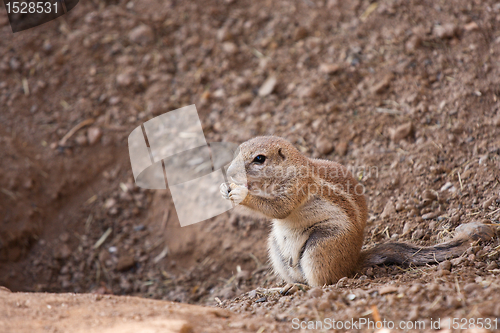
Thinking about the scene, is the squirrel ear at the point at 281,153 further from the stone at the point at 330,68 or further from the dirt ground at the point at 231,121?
the stone at the point at 330,68

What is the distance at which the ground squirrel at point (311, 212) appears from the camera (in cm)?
377

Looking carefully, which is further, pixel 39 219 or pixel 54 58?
pixel 54 58

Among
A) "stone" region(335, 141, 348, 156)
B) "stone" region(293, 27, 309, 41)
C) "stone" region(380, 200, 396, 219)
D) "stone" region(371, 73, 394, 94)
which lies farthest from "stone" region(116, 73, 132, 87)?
"stone" region(380, 200, 396, 219)

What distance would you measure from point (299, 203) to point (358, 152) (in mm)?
1678

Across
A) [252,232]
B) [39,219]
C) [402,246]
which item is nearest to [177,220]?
[252,232]

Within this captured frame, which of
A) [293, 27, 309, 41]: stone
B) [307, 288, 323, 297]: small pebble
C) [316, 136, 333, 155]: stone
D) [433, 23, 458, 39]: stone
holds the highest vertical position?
[433, 23, 458, 39]: stone

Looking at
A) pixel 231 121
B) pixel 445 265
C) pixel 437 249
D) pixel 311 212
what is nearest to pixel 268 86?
pixel 231 121

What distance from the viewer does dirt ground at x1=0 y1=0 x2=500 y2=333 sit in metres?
4.64

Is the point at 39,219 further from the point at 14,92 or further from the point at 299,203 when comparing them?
the point at 299,203

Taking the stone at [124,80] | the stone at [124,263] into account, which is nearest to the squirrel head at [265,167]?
the stone at [124,263]

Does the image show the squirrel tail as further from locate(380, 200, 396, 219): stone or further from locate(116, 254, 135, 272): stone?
locate(116, 254, 135, 272): stone

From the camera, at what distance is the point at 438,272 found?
3307 millimetres

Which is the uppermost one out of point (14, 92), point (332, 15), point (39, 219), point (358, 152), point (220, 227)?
point (332, 15)

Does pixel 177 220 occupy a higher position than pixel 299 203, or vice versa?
pixel 299 203
